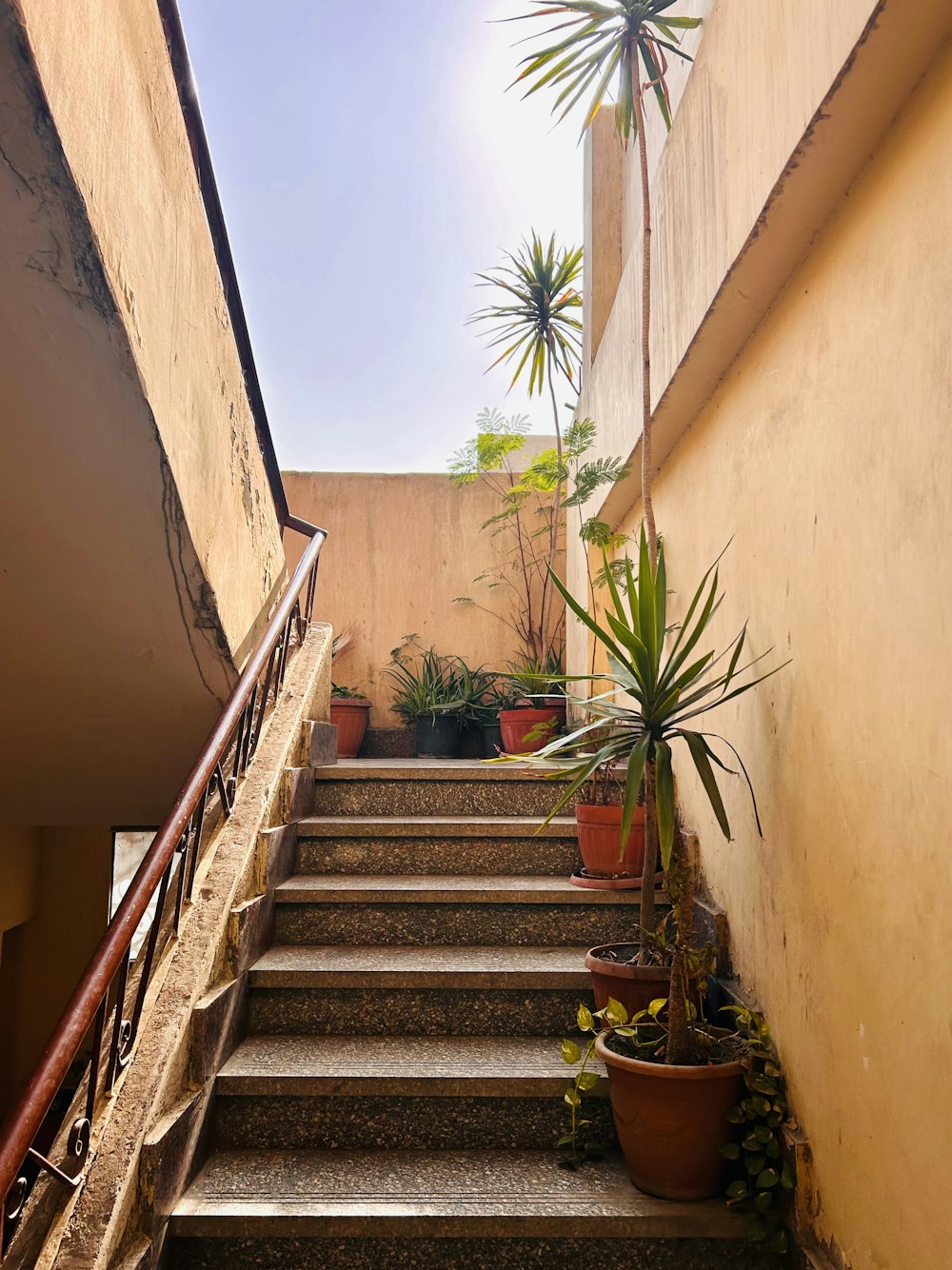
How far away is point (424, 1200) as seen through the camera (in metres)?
1.95

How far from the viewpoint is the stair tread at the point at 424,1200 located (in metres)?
1.87

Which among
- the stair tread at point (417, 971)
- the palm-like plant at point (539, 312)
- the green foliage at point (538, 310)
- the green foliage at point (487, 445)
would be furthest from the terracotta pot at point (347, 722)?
the stair tread at point (417, 971)

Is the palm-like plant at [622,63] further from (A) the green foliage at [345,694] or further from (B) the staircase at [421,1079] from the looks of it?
(A) the green foliage at [345,694]

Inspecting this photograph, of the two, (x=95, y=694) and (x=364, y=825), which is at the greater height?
(x=95, y=694)

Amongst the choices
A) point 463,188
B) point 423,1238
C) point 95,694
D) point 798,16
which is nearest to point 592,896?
point 423,1238

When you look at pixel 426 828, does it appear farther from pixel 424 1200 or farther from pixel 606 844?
pixel 424 1200

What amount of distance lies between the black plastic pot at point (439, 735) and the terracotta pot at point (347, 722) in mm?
404

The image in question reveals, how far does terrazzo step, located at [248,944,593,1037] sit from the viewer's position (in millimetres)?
2562

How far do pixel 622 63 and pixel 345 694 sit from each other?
4.00 metres

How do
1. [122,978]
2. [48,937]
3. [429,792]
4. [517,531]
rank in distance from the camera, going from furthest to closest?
1. [517,531]
2. [48,937]
3. [429,792]
4. [122,978]

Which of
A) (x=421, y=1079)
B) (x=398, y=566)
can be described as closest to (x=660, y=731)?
(x=421, y=1079)

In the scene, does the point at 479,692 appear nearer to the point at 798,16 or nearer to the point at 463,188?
the point at 463,188

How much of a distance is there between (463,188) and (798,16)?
4864mm

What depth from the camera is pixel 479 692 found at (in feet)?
18.8
